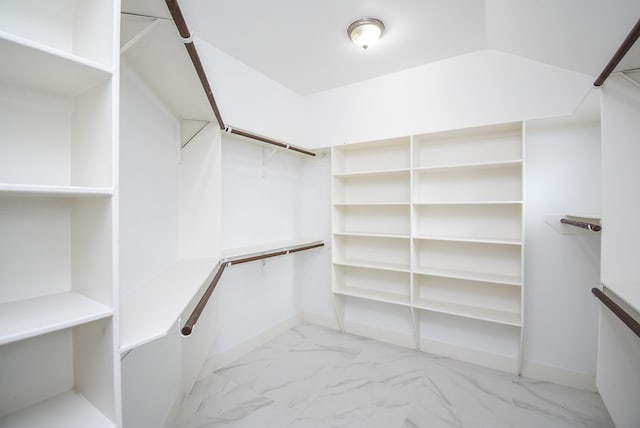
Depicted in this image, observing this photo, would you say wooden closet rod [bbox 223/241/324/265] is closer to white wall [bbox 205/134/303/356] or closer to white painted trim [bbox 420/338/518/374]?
white wall [bbox 205/134/303/356]

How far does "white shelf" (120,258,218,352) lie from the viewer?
2.75 feet

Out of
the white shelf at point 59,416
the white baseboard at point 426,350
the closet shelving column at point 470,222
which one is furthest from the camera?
the closet shelving column at point 470,222

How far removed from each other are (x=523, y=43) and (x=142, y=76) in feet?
8.29

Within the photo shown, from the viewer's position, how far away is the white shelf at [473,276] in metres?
2.01

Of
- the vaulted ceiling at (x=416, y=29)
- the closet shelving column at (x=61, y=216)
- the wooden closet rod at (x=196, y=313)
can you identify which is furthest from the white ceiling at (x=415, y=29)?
the wooden closet rod at (x=196, y=313)

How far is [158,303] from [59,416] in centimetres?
40

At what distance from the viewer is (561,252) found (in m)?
2.06

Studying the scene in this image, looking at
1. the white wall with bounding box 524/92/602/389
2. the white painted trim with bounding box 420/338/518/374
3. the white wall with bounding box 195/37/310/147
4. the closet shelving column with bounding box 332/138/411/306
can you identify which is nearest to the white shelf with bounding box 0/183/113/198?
the white wall with bounding box 195/37/310/147

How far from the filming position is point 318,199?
3.12 meters

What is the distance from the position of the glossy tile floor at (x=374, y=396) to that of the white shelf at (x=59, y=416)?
106 centimetres

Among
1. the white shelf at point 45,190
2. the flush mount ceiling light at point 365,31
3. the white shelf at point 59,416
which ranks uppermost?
the flush mount ceiling light at point 365,31

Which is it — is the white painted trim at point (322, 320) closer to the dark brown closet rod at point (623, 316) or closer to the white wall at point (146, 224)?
→ the white wall at point (146, 224)

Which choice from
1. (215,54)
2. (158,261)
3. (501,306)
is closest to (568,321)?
(501,306)

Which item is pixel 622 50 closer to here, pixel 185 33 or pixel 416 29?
pixel 416 29
